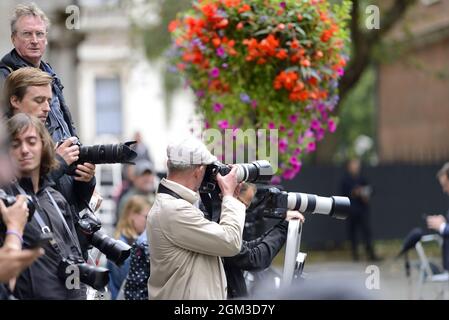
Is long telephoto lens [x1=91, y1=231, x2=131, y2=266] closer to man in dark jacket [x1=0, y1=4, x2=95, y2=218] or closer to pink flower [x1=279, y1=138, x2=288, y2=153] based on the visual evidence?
man in dark jacket [x1=0, y1=4, x2=95, y2=218]

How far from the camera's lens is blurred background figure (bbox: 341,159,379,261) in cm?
1789

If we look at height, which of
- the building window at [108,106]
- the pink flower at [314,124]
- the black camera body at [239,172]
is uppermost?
the building window at [108,106]

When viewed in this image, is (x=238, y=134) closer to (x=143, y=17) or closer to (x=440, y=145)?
(x=143, y=17)

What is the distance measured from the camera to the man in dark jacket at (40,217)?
4.40 metres

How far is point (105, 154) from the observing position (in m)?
5.23

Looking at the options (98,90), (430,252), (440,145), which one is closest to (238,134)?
(430,252)

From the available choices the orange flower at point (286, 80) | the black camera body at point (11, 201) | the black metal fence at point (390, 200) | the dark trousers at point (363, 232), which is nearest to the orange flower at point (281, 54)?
the orange flower at point (286, 80)

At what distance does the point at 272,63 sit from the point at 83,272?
4.00 m

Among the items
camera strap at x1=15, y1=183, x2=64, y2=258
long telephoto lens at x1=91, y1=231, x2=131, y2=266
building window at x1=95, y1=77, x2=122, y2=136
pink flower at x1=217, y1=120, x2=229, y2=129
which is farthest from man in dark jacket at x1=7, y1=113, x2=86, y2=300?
building window at x1=95, y1=77, x2=122, y2=136

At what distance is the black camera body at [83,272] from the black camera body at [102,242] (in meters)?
0.71

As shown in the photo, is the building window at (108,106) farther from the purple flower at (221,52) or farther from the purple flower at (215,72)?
the purple flower at (221,52)

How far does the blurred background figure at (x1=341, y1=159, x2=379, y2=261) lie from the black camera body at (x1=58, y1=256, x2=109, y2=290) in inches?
530

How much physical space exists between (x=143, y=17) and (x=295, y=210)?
16687 millimetres

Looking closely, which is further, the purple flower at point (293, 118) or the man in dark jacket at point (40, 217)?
the purple flower at point (293, 118)
